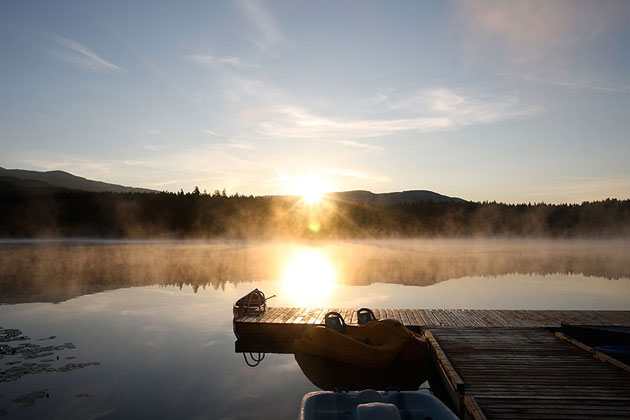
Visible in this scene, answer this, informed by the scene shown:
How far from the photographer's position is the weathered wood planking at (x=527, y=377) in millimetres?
7281

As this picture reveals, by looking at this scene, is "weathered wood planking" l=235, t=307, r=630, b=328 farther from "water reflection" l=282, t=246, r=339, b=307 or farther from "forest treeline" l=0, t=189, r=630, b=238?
"forest treeline" l=0, t=189, r=630, b=238

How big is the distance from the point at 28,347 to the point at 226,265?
74.5ft

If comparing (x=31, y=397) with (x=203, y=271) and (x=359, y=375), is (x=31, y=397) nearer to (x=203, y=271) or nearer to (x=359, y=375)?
(x=359, y=375)

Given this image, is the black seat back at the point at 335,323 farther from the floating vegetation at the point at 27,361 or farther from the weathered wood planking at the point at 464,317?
the floating vegetation at the point at 27,361

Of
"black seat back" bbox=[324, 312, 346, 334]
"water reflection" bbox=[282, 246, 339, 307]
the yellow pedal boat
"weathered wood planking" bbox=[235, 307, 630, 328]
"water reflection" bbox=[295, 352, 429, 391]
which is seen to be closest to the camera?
the yellow pedal boat

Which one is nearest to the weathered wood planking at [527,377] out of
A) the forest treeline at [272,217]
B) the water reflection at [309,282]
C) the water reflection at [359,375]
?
the water reflection at [359,375]

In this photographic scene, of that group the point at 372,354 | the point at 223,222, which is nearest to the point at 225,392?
the point at 372,354

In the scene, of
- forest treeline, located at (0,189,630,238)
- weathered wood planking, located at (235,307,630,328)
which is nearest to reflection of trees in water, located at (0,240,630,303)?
weathered wood planking, located at (235,307,630,328)

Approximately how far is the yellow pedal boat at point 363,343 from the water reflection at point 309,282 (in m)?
8.62

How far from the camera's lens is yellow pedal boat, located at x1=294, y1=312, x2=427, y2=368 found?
10867 millimetres

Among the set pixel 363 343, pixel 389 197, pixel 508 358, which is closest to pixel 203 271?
pixel 363 343

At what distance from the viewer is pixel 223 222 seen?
8288 cm

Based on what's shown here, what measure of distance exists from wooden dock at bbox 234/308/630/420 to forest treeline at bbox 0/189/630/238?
6671 cm

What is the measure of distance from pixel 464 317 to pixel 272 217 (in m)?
73.2
